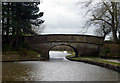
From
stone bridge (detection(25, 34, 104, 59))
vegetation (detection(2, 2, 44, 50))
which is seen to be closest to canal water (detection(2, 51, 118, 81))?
vegetation (detection(2, 2, 44, 50))

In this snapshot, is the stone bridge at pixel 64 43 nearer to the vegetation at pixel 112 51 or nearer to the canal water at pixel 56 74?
the vegetation at pixel 112 51

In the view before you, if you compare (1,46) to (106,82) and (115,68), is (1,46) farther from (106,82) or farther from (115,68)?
(106,82)

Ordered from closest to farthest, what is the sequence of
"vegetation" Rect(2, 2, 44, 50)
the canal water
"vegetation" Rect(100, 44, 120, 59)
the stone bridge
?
1. the canal water
2. "vegetation" Rect(100, 44, 120, 59)
3. "vegetation" Rect(2, 2, 44, 50)
4. the stone bridge

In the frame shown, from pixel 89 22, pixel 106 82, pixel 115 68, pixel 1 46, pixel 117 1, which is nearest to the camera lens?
pixel 106 82

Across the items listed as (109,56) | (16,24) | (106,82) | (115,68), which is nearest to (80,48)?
(109,56)

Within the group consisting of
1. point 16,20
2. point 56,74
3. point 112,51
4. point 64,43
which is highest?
point 16,20

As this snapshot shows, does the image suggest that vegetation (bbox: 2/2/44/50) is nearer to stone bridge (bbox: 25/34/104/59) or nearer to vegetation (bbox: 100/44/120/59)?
stone bridge (bbox: 25/34/104/59)

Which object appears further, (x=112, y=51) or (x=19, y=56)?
(x=19, y=56)

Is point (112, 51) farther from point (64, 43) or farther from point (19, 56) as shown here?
point (19, 56)

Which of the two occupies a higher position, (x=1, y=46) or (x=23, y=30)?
(x=23, y=30)

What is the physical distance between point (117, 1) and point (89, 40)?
644 cm

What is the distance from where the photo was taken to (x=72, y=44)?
21.1 meters

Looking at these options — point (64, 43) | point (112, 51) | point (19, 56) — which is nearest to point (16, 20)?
point (19, 56)

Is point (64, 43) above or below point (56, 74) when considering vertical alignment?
above
